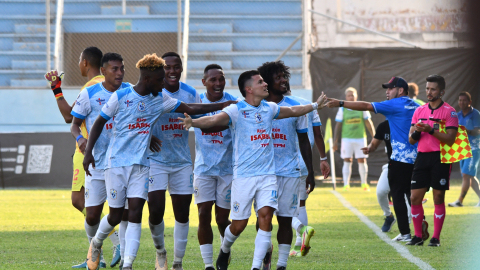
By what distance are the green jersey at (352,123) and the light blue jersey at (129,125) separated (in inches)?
443

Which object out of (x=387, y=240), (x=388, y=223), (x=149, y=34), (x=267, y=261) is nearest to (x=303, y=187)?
(x=267, y=261)

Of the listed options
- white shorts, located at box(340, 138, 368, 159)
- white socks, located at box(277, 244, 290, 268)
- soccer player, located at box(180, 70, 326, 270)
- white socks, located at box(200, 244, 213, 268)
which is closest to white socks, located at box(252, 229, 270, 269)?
soccer player, located at box(180, 70, 326, 270)

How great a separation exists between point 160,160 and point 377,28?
2253 centimetres

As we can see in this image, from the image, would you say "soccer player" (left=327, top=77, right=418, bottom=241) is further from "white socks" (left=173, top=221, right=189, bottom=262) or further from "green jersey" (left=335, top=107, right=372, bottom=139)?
"green jersey" (left=335, top=107, right=372, bottom=139)

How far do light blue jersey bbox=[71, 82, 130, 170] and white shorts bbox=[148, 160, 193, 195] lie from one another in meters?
0.47

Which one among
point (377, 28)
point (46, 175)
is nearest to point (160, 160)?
point (46, 175)

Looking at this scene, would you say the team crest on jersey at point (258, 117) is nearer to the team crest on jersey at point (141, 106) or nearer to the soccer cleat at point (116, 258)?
the team crest on jersey at point (141, 106)

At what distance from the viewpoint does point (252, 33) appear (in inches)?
826

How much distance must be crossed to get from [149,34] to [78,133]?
52.3 ft

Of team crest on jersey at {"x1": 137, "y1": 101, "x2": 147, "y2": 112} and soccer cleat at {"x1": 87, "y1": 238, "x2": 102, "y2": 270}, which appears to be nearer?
team crest on jersey at {"x1": 137, "y1": 101, "x2": 147, "y2": 112}

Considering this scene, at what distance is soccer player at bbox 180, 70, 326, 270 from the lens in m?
4.80

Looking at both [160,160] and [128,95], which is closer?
[128,95]

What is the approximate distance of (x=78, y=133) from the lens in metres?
5.30

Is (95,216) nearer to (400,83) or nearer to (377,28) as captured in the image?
(400,83)
